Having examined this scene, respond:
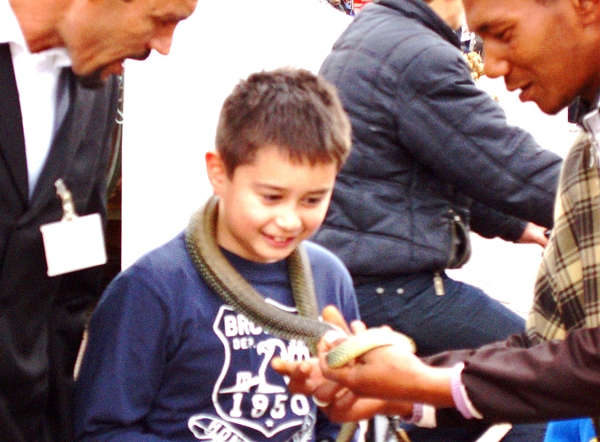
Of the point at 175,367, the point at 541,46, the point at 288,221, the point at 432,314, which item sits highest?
the point at 541,46

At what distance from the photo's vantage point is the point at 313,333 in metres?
2.19

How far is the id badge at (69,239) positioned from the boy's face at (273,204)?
0.34 metres

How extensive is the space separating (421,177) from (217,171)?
977 millimetres

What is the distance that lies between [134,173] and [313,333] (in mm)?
2030

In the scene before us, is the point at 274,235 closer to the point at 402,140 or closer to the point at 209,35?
the point at 402,140

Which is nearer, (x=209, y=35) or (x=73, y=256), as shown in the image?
(x=73, y=256)

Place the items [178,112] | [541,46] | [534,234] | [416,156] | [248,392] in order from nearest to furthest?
[541,46] → [248,392] → [416,156] → [534,234] → [178,112]

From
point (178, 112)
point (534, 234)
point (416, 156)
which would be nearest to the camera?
point (416, 156)

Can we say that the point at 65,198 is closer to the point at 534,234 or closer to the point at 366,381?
the point at 366,381

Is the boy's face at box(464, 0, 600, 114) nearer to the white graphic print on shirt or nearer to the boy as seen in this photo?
the boy

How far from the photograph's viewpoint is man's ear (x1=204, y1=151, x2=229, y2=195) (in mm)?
2334

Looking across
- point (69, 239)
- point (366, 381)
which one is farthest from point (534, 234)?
point (69, 239)

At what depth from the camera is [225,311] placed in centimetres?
221

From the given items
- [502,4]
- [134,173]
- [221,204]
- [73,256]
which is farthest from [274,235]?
[134,173]
